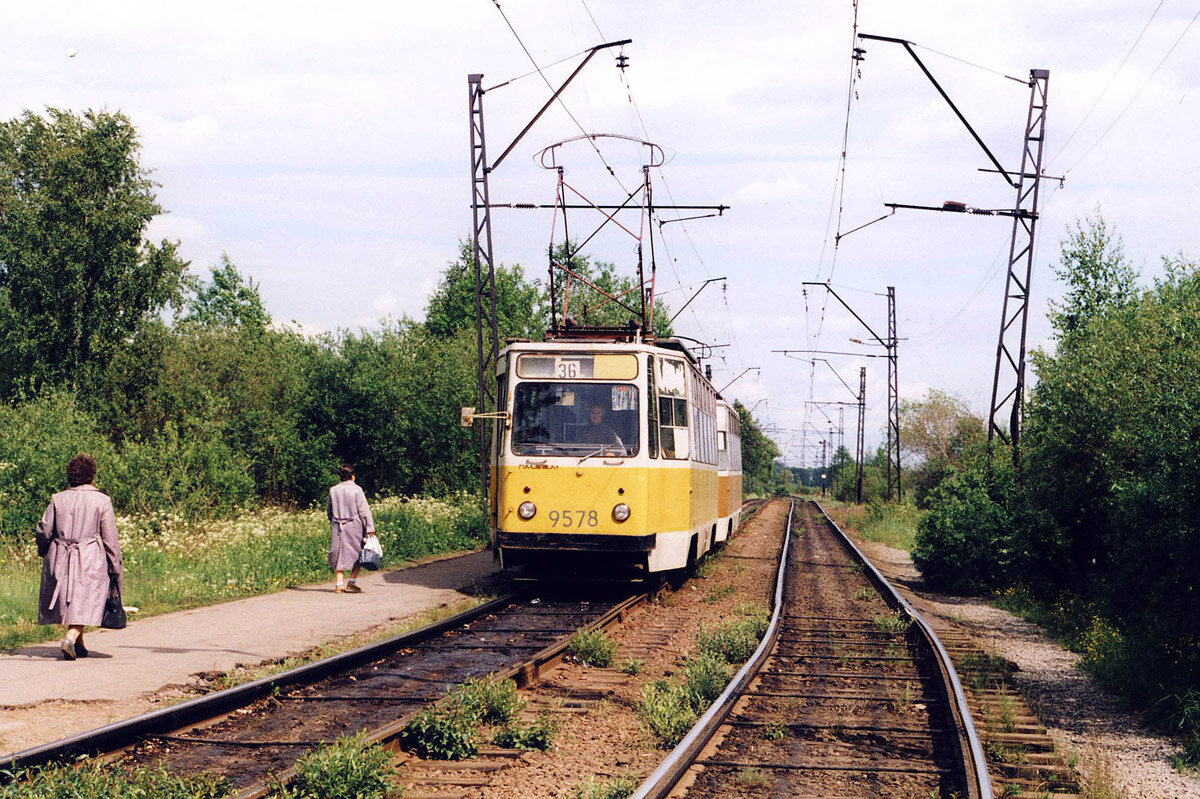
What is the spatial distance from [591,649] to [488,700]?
298 centimetres

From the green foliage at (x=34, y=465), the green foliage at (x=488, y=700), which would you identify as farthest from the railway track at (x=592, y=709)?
the green foliage at (x=34, y=465)

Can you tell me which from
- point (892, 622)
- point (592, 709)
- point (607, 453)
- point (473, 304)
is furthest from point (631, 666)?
point (473, 304)

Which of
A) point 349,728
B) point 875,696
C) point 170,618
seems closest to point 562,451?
point 170,618

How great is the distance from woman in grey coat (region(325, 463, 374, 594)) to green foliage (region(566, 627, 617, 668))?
16.0 ft

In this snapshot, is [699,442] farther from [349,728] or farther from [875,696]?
[349,728]

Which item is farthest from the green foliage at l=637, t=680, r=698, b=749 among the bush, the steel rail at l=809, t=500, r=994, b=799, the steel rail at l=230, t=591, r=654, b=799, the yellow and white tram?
the bush

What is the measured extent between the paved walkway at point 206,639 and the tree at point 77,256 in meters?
28.5

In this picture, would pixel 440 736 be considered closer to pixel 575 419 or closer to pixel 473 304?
pixel 575 419

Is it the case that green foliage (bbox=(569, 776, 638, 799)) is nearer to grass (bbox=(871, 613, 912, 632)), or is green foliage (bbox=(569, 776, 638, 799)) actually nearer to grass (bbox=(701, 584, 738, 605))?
Answer: grass (bbox=(871, 613, 912, 632))

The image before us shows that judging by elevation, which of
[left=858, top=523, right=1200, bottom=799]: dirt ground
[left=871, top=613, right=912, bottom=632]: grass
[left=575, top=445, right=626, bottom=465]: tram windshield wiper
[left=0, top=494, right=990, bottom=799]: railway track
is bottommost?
[left=858, top=523, right=1200, bottom=799]: dirt ground

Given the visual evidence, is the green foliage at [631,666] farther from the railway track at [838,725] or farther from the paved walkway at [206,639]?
the paved walkway at [206,639]

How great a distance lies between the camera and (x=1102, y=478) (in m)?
16.4

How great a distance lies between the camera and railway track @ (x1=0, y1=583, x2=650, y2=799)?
634 centimetres

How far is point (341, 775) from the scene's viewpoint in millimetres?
5695
